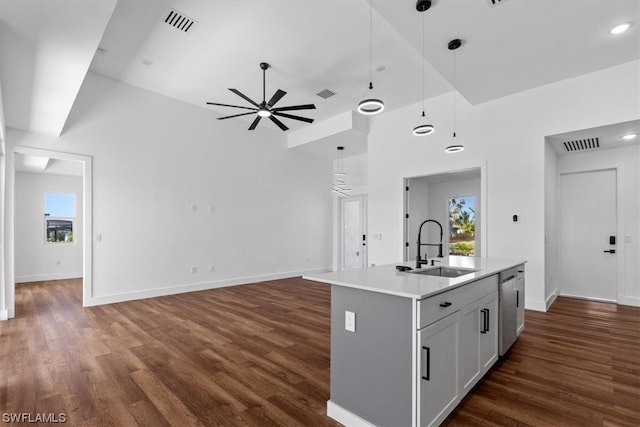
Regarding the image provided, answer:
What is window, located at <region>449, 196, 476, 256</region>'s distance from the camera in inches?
310

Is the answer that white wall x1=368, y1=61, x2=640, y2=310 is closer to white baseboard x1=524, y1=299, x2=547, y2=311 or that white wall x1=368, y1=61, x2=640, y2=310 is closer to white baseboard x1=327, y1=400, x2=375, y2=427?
white baseboard x1=524, y1=299, x2=547, y2=311

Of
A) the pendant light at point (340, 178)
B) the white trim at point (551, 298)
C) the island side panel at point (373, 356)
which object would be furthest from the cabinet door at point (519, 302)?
the pendant light at point (340, 178)

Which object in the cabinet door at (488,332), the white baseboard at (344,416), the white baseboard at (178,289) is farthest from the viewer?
the white baseboard at (178,289)

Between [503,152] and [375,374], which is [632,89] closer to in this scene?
[503,152]

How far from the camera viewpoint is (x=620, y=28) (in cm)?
325

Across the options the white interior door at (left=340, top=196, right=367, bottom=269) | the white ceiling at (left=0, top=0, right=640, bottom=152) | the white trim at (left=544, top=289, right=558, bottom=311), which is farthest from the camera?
the white interior door at (left=340, top=196, right=367, bottom=269)

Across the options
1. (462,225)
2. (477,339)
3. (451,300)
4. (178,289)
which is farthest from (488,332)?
(462,225)

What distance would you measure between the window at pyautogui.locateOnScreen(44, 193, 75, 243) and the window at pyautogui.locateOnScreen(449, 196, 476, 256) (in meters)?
10.5

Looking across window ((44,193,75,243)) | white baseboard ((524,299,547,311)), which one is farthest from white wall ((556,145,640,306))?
window ((44,193,75,243))

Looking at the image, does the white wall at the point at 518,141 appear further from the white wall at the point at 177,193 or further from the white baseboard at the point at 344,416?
the white baseboard at the point at 344,416

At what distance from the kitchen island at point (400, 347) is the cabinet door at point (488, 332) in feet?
0.54

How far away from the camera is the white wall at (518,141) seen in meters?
4.14

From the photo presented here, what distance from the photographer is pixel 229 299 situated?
5551 millimetres

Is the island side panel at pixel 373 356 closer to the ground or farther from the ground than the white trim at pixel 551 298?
farther from the ground
